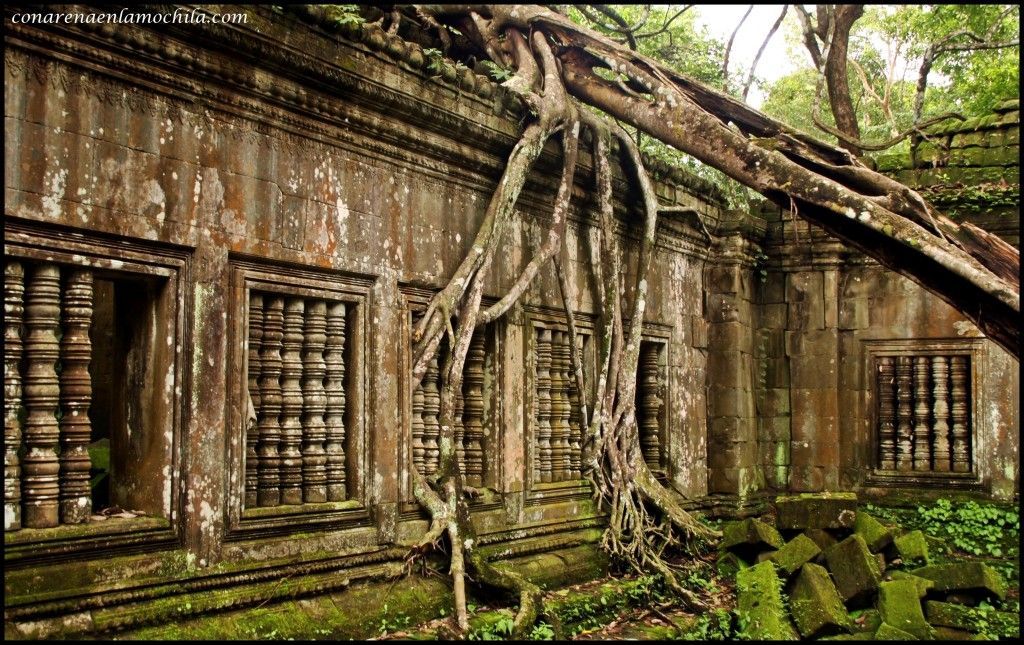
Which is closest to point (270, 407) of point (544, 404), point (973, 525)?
point (544, 404)

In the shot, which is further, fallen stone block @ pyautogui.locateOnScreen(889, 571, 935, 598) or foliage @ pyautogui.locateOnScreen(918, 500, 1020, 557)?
foliage @ pyautogui.locateOnScreen(918, 500, 1020, 557)

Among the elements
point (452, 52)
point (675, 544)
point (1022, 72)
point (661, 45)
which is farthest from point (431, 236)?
point (661, 45)

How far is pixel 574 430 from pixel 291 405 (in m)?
2.71

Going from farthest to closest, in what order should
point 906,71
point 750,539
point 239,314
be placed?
point 906,71
point 750,539
point 239,314

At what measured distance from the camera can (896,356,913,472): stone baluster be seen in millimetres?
8633

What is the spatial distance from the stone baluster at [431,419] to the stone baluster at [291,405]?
933 millimetres

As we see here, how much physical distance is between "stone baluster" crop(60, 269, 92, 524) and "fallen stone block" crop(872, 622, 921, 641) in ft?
12.8

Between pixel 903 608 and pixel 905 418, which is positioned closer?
pixel 903 608

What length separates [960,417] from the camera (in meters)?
8.37

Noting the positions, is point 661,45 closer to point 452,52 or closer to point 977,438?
point 452,52

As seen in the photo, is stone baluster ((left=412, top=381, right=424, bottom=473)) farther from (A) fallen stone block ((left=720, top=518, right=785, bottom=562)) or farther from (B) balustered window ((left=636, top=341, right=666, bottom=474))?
(B) balustered window ((left=636, top=341, right=666, bottom=474))

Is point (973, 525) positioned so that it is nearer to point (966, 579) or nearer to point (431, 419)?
point (966, 579)

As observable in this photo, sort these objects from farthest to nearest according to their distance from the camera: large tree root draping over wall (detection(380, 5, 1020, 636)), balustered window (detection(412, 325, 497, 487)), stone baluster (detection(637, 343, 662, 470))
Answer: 1. stone baluster (detection(637, 343, 662, 470))
2. balustered window (detection(412, 325, 497, 487))
3. large tree root draping over wall (detection(380, 5, 1020, 636))

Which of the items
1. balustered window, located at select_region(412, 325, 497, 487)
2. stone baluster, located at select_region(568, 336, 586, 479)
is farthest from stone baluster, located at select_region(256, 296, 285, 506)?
stone baluster, located at select_region(568, 336, 586, 479)
